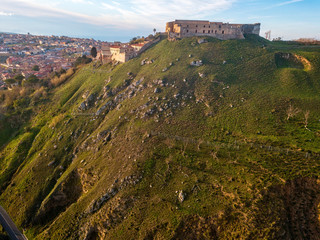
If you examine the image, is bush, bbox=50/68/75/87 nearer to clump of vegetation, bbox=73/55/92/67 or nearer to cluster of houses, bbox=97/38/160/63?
clump of vegetation, bbox=73/55/92/67

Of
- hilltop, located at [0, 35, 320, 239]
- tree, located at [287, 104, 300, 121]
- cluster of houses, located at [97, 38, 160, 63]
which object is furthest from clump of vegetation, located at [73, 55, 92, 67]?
tree, located at [287, 104, 300, 121]

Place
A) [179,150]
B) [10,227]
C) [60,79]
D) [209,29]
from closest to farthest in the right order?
[179,150], [10,227], [209,29], [60,79]

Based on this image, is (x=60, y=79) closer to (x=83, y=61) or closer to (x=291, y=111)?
(x=83, y=61)

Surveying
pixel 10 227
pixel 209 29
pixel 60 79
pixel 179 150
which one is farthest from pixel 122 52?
pixel 10 227

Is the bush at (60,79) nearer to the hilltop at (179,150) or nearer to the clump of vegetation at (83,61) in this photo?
the clump of vegetation at (83,61)

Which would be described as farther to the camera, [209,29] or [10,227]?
[209,29]

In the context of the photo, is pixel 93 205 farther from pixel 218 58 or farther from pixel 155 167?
pixel 218 58

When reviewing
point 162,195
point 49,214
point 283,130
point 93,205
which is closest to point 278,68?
point 283,130
